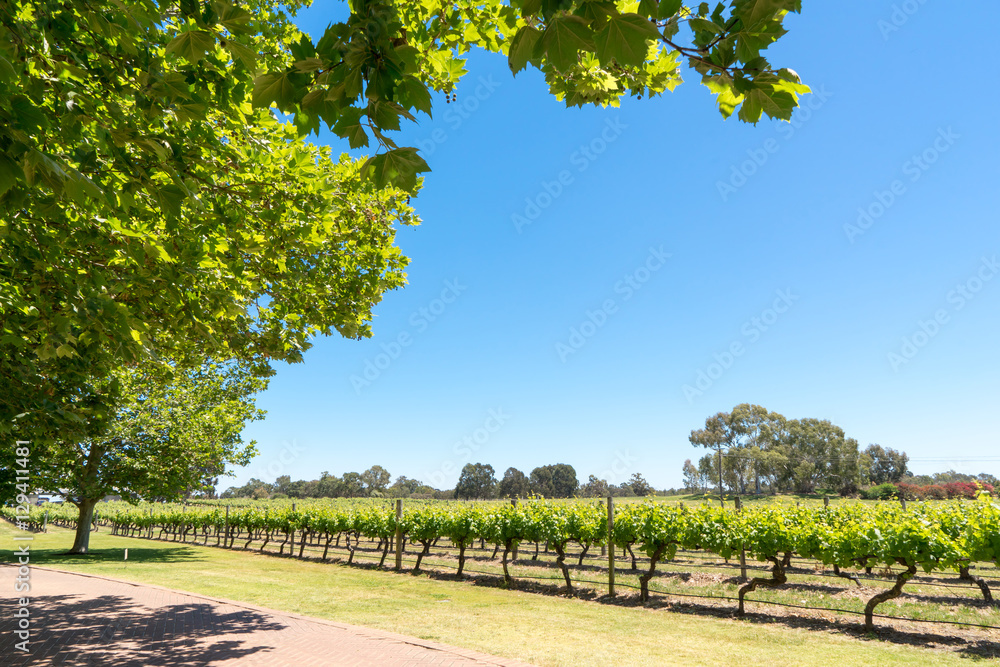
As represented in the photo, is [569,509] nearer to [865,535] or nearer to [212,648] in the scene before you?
[865,535]

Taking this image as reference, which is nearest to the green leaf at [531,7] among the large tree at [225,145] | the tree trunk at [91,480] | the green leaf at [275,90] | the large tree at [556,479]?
the large tree at [225,145]

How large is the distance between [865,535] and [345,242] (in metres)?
11.2

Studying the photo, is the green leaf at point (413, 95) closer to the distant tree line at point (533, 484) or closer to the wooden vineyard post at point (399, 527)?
the wooden vineyard post at point (399, 527)

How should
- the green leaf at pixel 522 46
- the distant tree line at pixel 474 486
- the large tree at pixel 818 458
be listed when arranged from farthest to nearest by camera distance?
the distant tree line at pixel 474 486 → the large tree at pixel 818 458 → the green leaf at pixel 522 46

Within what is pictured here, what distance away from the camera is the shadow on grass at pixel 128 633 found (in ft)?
22.1

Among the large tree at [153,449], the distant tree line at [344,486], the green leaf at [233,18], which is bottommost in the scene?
the distant tree line at [344,486]

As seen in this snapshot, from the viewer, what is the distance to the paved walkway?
265 inches

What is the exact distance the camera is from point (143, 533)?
45.4m

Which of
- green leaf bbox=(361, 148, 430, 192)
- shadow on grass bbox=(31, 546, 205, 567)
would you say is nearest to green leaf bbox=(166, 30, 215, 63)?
green leaf bbox=(361, 148, 430, 192)

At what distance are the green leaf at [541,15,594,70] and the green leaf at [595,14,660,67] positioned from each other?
46 mm

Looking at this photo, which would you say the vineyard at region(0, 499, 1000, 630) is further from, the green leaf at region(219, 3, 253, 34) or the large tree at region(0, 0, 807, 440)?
the green leaf at region(219, 3, 253, 34)

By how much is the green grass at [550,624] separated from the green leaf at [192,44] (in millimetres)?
7731

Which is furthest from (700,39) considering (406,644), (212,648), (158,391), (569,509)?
(158,391)

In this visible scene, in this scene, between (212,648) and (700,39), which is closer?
(700,39)
